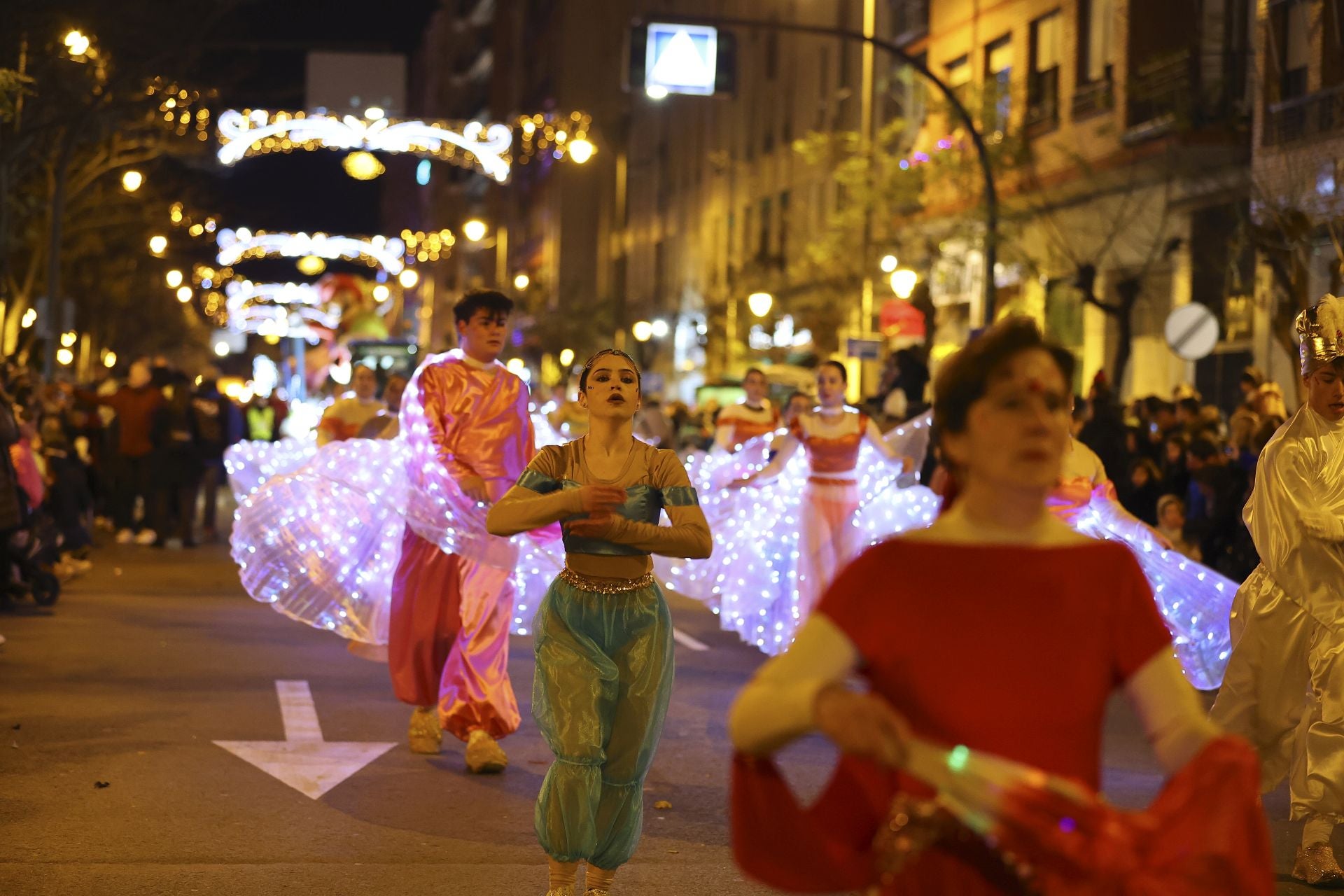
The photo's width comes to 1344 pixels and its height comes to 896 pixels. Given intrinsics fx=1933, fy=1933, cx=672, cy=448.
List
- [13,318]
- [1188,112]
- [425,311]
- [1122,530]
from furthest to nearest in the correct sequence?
[425,311]
[13,318]
[1188,112]
[1122,530]

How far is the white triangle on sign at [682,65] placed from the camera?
22.5 meters

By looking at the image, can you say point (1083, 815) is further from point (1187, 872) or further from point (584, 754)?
point (584, 754)

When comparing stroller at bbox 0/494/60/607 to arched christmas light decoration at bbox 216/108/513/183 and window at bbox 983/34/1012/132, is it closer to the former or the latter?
arched christmas light decoration at bbox 216/108/513/183

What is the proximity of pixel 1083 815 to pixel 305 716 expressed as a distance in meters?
8.16

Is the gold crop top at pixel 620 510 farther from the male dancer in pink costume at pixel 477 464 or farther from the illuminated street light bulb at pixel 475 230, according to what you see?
the illuminated street light bulb at pixel 475 230

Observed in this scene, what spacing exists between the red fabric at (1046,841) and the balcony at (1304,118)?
20523 mm

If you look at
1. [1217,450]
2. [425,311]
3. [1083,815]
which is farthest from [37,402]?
[425,311]

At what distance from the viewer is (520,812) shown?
325 inches

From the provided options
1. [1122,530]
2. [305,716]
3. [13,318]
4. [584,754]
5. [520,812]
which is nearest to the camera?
[584,754]

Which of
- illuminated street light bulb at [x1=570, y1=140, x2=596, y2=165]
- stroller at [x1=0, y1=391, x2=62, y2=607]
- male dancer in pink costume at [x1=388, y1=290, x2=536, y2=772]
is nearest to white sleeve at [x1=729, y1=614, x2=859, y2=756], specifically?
male dancer in pink costume at [x1=388, y1=290, x2=536, y2=772]

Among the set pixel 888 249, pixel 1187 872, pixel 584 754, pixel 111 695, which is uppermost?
pixel 888 249

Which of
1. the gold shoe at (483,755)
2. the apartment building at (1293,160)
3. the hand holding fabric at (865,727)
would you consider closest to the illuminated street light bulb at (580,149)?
the apartment building at (1293,160)

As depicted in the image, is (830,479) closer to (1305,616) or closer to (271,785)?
(271,785)

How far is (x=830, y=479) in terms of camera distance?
43.8 feet
